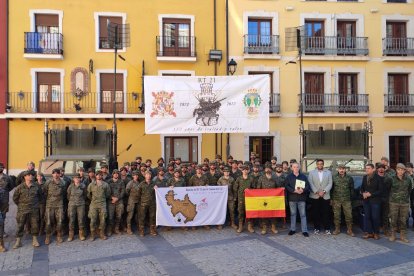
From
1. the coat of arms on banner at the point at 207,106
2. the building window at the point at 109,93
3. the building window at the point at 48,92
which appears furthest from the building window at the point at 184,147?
the coat of arms on banner at the point at 207,106

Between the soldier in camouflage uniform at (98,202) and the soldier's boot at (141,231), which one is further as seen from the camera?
the soldier's boot at (141,231)

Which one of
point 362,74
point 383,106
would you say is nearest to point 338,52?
point 362,74

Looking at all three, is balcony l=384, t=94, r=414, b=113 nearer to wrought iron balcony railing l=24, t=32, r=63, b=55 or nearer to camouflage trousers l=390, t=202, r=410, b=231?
camouflage trousers l=390, t=202, r=410, b=231

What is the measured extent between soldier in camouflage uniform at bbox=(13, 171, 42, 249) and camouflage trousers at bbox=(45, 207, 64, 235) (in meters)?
→ 0.26

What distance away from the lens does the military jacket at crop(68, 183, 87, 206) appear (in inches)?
368

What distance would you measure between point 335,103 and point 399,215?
40.5 feet

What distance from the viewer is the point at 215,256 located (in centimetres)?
803

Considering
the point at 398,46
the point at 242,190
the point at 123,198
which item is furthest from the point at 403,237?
the point at 398,46

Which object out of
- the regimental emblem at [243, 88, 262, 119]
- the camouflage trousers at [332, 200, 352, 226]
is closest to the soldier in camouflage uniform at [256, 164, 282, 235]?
the camouflage trousers at [332, 200, 352, 226]

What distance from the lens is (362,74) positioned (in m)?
21.0

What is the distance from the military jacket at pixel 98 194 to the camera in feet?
30.9

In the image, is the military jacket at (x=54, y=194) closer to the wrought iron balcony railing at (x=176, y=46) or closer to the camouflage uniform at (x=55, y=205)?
the camouflage uniform at (x=55, y=205)

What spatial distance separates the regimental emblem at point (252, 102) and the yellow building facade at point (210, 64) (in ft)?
21.3

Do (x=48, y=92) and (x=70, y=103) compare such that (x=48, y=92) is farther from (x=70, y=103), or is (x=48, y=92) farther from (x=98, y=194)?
(x=98, y=194)
